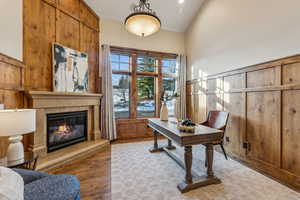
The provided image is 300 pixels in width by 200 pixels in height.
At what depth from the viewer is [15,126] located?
154 cm

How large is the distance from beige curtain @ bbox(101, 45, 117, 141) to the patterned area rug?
1051 mm

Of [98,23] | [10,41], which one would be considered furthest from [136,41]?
[10,41]

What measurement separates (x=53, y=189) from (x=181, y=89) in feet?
13.5

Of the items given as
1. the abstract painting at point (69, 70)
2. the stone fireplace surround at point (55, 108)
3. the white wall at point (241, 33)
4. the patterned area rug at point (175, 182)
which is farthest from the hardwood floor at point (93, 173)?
the white wall at point (241, 33)

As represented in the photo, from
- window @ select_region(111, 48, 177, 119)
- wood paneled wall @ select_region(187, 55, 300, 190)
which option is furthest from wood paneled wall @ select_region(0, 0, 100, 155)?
wood paneled wall @ select_region(187, 55, 300, 190)

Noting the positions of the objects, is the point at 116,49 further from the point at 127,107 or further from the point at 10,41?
the point at 10,41

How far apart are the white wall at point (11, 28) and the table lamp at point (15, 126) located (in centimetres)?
102

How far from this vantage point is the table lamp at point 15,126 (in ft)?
4.92

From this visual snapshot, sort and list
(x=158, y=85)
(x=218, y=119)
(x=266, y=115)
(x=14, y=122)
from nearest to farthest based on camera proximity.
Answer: (x=14, y=122) < (x=266, y=115) < (x=218, y=119) < (x=158, y=85)

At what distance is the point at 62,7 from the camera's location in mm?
3029

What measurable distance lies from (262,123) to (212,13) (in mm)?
2805

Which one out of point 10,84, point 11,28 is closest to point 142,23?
point 11,28

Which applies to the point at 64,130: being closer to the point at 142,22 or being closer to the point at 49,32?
the point at 49,32

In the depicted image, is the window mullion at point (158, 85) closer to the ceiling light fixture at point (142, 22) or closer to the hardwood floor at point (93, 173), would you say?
the hardwood floor at point (93, 173)
